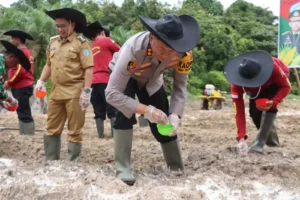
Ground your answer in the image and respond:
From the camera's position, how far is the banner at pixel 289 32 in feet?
35.2

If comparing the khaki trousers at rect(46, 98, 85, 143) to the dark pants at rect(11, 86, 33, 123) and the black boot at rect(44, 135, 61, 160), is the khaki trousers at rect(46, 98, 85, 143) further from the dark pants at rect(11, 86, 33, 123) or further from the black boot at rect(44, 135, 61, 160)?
the dark pants at rect(11, 86, 33, 123)

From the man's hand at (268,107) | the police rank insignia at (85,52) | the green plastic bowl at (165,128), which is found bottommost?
the man's hand at (268,107)

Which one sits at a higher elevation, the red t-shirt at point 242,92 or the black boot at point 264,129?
the red t-shirt at point 242,92

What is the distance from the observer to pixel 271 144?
16.4ft

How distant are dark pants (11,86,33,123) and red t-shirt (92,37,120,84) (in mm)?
917

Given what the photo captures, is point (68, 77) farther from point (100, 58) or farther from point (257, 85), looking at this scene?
point (100, 58)

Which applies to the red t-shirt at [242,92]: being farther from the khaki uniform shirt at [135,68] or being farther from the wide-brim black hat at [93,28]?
the wide-brim black hat at [93,28]

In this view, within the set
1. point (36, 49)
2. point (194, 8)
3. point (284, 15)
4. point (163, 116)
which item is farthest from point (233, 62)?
point (194, 8)

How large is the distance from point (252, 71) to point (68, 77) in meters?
1.60

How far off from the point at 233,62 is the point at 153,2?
20.2 meters

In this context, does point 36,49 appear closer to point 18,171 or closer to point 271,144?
point 271,144

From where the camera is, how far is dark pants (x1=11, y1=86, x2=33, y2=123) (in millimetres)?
5930

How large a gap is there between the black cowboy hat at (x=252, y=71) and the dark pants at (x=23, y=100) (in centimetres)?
289

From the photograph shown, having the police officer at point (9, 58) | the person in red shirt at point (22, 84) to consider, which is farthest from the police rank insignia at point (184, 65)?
the person in red shirt at point (22, 84)
